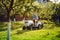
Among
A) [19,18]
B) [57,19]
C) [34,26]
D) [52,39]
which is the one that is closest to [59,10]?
[57,19]

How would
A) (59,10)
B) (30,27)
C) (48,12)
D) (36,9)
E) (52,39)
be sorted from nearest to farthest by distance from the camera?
(52,39) → (48,12) → (30,27) → (36,9) → (59,10)

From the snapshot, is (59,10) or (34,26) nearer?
(34,26)

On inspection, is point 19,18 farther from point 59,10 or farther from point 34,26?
point 34,26

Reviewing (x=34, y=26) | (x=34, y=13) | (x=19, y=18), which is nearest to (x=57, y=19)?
(x=19, y=18)

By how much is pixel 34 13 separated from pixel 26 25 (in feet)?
29.4

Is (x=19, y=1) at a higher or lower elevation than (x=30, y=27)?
higher

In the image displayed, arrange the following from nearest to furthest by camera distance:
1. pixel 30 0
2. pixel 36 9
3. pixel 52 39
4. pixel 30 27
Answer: pixel 52 39, pixel 30 0, pixel 30 27, pixel 36 9

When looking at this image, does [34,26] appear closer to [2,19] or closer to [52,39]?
[52,39]

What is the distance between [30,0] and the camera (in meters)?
22.8

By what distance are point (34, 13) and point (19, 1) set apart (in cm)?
1115

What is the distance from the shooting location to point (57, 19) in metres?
45.8

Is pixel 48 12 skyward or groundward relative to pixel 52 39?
skyward

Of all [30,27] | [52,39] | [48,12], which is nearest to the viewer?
[52,39]

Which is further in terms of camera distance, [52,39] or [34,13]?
[34,13]
